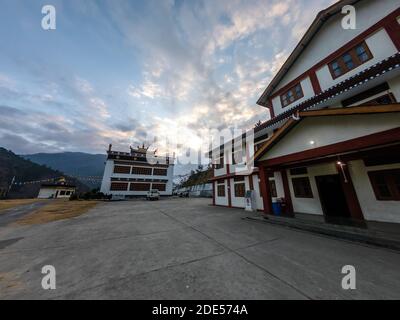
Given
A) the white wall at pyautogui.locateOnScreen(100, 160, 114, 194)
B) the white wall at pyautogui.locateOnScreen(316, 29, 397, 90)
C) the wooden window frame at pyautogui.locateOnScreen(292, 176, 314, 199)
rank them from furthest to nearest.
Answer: the white wall at pyautogui.locateOnScreen(100, 160, 114, 194) → the wooden window frame at pyautogui.locateOnScreen(292, 176, 314, 199) → the white wall at pyautogui.locateOnScreen(316, 29, 397, 90)

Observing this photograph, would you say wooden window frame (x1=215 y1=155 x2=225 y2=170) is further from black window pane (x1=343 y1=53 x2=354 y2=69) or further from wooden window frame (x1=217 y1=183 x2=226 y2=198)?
black window pane (x1=343 y1=53 x2=354 y2=69)

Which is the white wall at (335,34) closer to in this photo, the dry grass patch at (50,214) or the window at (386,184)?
the window at (386,184)

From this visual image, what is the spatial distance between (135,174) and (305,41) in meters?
32.4

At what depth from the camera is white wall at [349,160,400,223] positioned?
6.51m

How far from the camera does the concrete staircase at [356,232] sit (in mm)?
4646

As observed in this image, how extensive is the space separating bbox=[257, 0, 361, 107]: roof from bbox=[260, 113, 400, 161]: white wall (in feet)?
22.6

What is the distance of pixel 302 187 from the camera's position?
32.1 ft

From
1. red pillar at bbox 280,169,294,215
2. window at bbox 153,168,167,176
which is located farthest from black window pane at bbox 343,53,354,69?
window at bbox 153,168,167,176

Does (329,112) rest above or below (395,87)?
below

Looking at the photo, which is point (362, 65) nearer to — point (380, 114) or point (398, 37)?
point (398, 37)

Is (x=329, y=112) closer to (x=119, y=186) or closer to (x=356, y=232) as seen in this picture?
(x=356, y=232)

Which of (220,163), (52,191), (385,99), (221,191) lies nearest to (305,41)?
(385,99)

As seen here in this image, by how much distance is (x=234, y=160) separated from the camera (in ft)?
49.7
